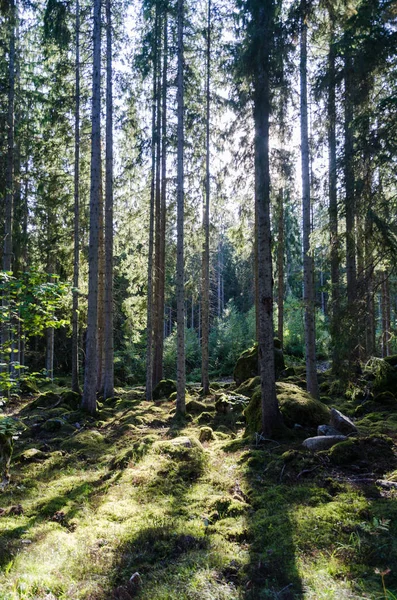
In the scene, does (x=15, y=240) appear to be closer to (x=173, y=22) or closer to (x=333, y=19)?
(x=173, y=22)

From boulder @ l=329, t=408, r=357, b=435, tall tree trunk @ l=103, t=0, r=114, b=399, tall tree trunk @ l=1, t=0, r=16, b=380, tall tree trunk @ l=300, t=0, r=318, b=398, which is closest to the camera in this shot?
boulder @ l=329, t=408, r=357, b=435

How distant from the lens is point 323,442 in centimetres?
634

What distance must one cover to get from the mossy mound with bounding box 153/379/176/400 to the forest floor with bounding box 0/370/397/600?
745cm

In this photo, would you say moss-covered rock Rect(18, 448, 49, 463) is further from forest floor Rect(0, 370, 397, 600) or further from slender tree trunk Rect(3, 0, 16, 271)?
slender tree trunk Rect(3, 0, 16, 271)

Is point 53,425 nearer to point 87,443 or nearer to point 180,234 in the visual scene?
point 87,443

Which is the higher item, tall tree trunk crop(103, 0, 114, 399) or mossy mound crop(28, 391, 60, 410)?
tall tree trunk crop(103, 0, 114, 399)

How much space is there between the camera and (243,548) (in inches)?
154

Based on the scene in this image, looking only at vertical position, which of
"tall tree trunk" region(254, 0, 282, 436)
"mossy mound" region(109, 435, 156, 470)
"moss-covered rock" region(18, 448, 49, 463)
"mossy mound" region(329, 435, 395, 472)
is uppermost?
"tall tree trunk" region(254, 0, 282, 436)

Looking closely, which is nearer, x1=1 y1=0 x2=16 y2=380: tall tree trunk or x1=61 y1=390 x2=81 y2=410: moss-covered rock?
x1=1 y1=0 x2=16 y2=380: tall tree trunk

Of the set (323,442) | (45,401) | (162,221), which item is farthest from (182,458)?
(162,221)

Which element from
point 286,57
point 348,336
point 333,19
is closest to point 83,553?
point 348,336

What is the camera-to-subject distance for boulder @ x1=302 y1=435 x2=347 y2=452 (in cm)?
631

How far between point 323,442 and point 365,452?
666mm

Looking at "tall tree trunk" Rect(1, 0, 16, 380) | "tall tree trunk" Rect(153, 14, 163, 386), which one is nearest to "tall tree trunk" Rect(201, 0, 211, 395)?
"tall tree trunk" Rect(153, 14, 163, 386)
